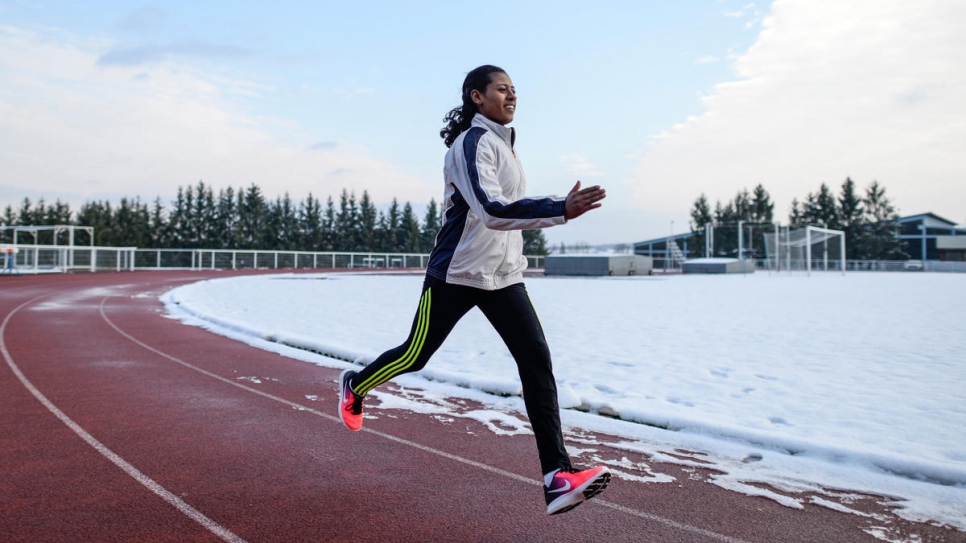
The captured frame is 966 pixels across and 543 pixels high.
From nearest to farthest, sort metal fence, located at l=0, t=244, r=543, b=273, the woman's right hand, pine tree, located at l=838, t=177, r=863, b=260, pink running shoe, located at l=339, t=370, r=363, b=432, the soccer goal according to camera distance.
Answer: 1. the woman's right hand
2. pink running shoe, located at l=339, t=370, r=363, b=432
3. metal fence, located at l=0, t=244, r=543, b=273
4. the soccer goal
5. pine tree, located at l=838, t=177, r=863, b=260

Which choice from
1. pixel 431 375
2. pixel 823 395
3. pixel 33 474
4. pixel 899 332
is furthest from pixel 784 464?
pixel 899 332

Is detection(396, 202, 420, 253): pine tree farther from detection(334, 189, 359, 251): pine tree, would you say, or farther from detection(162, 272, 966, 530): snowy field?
detection(162, 272, 966, 530): snowy field

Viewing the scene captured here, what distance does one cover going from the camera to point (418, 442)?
4496 mm

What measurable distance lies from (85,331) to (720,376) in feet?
34.2

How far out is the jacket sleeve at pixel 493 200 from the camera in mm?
2570

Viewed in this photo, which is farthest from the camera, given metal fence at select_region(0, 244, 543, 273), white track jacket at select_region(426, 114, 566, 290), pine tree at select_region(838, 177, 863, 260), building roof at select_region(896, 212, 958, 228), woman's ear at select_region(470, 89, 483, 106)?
pine tree at select_region(838, 177, 863, 260)

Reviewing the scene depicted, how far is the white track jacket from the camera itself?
2.76 metres

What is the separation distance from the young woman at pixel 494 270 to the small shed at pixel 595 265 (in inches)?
1502

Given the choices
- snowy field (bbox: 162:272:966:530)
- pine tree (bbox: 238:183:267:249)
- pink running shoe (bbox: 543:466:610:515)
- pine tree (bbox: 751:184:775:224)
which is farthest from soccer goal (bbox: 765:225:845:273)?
pine tree (bbox: 238:183:267:249)

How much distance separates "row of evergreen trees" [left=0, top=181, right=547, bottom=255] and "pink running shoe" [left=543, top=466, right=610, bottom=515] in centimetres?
7835

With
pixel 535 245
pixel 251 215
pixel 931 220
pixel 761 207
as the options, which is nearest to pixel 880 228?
pixel 931 220

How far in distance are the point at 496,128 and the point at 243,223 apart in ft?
293

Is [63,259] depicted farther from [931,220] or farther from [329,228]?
[931,220]

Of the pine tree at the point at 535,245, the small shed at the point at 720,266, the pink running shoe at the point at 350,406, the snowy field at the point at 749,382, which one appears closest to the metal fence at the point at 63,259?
the snowy field at the point at 749,382
